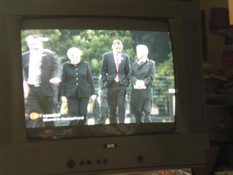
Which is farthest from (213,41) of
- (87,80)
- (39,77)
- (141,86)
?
(39,77)

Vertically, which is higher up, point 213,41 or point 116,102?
point 213,41

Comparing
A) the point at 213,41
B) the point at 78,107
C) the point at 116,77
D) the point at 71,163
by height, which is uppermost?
the point at 213,41

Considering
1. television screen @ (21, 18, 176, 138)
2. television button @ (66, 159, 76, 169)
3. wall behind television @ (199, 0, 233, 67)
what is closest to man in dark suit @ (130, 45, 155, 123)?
television screen @ (21, 18, 176, 138)

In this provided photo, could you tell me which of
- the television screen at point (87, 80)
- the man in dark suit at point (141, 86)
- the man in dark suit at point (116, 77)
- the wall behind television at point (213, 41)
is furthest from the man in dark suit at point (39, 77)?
the wall behind television at point (213, 41)

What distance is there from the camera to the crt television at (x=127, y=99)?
1353 millimetres

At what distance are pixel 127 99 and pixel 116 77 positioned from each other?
0.31ft

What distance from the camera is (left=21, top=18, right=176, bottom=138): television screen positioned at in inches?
54.4

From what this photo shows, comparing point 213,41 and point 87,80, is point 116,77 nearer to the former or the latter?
point 87,80

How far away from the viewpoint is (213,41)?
2.30 m

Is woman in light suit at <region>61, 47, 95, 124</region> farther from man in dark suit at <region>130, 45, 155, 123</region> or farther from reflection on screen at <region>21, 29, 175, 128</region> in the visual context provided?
man in dark suit at <region>130, 45, 155, 123</region>

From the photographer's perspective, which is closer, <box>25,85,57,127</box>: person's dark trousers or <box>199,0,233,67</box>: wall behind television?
<box>25,85,57,127</box>: person's dark trousers

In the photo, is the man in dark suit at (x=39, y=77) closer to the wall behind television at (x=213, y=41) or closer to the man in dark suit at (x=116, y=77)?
the man in dark suit at (x=116, y=77)

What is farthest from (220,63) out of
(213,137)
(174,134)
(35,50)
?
(35,50)

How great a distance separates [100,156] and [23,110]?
12.9 inches
